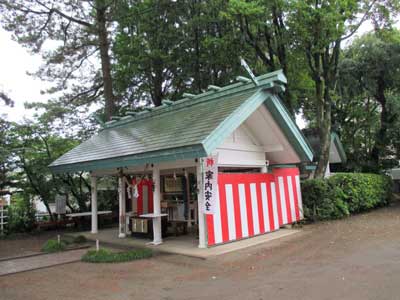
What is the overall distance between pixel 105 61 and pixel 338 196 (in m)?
13.0

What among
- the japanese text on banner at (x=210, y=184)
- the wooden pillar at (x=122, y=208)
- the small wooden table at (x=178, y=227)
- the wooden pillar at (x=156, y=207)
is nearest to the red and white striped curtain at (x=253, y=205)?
the japanese text on banner at (x=210, y=184)

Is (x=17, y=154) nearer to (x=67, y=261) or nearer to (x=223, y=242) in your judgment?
(x=67, y=261)

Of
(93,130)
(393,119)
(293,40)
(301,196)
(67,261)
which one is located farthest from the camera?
(393,119)

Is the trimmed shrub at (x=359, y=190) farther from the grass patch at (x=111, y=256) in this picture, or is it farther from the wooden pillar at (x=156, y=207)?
the grass patch at (x=111, y=256)

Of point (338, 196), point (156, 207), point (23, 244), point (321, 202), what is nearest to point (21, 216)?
point (23, 244)

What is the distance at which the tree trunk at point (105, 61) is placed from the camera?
1712cm

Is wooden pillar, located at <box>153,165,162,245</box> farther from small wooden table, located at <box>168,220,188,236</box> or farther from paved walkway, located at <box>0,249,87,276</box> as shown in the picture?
paved walkway, located at <box>0,249,87,276</box>

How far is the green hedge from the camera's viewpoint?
1312 centimetres

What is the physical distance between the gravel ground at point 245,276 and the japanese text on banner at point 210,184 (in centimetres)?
131

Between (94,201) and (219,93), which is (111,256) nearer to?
(94,201)

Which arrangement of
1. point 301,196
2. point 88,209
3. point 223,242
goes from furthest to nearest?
point 88,209 → point 301,196 → point 223,242

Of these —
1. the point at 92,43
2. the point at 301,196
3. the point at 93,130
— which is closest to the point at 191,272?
the point at 301,196

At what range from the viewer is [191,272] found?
672 centimetres

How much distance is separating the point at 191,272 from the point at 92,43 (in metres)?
15.5
